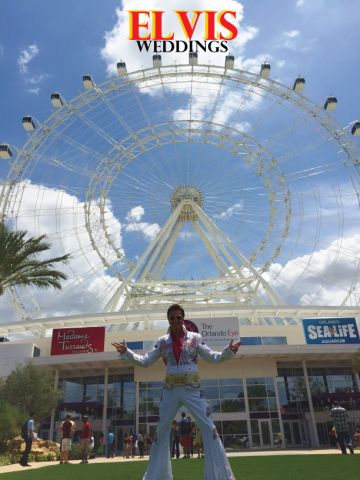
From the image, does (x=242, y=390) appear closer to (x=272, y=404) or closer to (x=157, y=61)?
(x=272, y=404)

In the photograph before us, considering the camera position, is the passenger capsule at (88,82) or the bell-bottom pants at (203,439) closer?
the bell-bottom pants at (203,439)

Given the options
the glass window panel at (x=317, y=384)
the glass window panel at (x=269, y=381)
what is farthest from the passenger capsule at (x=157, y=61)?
the glass window panel at (x=317, y=384)

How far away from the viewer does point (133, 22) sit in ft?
83.2

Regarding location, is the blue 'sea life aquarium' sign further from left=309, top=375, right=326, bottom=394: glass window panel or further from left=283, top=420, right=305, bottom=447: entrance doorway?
left=283, top=420, right=305, bottom=447: entrance doorway

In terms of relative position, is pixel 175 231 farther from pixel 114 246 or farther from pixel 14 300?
pixel 14 300

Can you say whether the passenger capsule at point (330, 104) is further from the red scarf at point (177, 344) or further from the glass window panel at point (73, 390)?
the red scarf at point (177, 344)

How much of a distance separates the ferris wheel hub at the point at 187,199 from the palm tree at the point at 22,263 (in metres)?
17.0

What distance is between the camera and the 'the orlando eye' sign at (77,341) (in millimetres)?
28625

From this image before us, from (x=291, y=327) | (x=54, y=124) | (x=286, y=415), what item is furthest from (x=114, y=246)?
(x=286, y=415)

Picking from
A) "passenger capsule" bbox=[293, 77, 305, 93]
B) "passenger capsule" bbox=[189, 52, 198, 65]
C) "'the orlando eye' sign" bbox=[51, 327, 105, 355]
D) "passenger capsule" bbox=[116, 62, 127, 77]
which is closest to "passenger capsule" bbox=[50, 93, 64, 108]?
"passenger capsule" bbox=[116, 62, 127, 77]

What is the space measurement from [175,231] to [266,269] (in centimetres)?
861

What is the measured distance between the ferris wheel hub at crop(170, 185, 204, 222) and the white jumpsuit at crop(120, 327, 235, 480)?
100ft

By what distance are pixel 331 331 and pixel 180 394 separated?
27.0 m

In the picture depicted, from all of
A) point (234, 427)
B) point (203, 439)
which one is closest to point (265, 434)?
point (234, 427)
